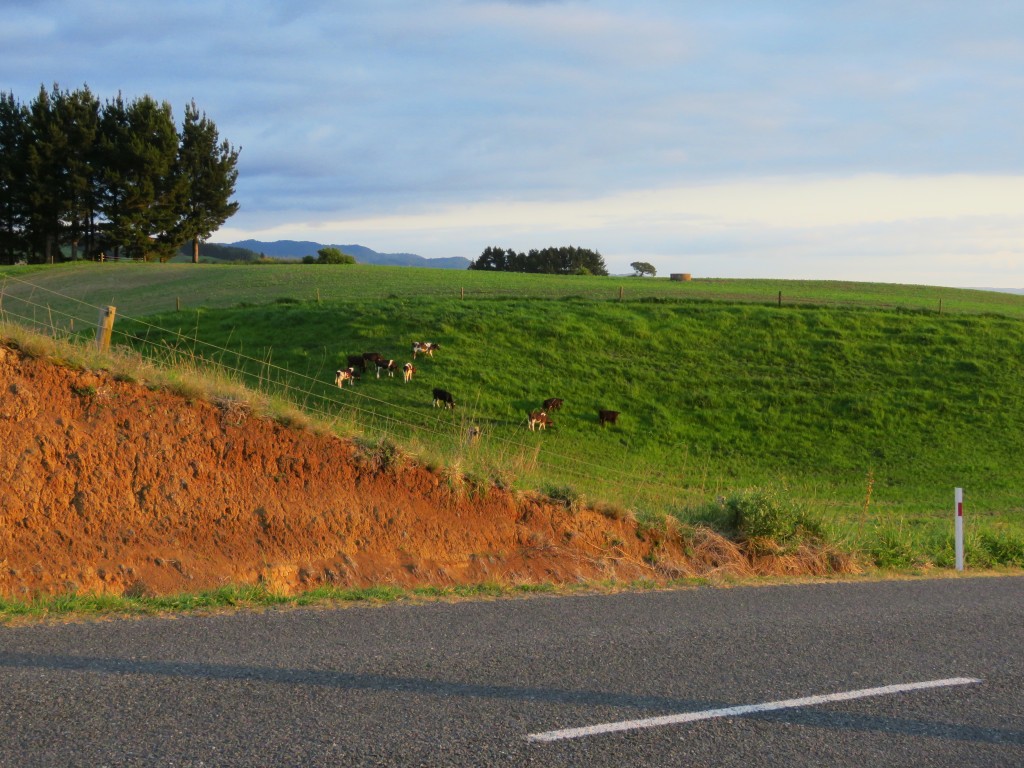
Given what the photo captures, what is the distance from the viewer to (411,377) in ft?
111

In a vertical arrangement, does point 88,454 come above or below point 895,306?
below

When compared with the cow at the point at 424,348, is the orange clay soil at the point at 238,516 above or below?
below

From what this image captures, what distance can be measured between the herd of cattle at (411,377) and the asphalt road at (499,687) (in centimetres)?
2170

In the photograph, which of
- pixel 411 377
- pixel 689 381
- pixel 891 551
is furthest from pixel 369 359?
pixel 891 551

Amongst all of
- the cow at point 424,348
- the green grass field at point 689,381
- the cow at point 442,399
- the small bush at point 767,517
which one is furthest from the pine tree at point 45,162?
the small bush at point 767,517

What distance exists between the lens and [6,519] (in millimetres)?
9992

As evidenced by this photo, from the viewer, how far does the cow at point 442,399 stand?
30969 mm

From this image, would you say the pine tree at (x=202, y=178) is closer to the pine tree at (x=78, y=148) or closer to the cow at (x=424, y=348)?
the pine tree at (x=78, y=148)

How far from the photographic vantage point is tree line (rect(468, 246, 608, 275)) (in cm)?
14200

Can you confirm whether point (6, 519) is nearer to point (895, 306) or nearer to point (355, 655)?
point (355, 655)

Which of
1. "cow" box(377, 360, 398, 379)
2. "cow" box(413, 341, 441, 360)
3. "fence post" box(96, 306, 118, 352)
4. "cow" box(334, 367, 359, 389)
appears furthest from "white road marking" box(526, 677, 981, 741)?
"cow" box(413, 341, 441, 360)

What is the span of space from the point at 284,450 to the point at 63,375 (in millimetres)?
2793

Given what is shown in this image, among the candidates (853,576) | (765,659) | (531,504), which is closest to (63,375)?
(531,504)

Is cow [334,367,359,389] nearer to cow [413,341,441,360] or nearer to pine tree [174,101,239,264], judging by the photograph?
cow [413,341,441,360]
